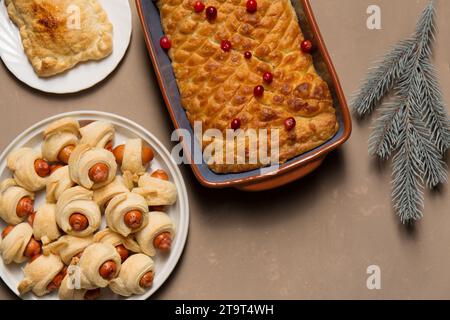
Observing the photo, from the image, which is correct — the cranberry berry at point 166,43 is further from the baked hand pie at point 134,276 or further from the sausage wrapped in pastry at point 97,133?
the baked hand pie at point 134,276

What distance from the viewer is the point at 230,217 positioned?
7.28 ft

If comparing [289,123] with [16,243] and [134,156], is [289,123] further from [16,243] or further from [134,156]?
[16,243]

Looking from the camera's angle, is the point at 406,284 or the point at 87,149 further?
the point at 406,284

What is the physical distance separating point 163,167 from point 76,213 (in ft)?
1.18

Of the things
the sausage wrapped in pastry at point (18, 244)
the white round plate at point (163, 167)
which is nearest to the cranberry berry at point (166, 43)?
the white round plate at point (163, 167)

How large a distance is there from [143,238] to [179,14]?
2.64 feet

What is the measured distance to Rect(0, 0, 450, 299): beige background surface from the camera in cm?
221

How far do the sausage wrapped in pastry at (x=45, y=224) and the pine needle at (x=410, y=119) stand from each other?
1195mm

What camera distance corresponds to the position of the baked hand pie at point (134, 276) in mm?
2023

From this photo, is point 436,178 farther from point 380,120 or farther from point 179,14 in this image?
point 179,14

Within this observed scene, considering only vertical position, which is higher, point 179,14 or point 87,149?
point 179,14

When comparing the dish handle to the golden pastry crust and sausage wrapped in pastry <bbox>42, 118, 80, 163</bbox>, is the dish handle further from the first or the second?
sausage wrapped in pastry <bbox>42, 118, 80, 163</bbox>

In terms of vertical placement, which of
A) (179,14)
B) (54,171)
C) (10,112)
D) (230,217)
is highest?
(179,14)
